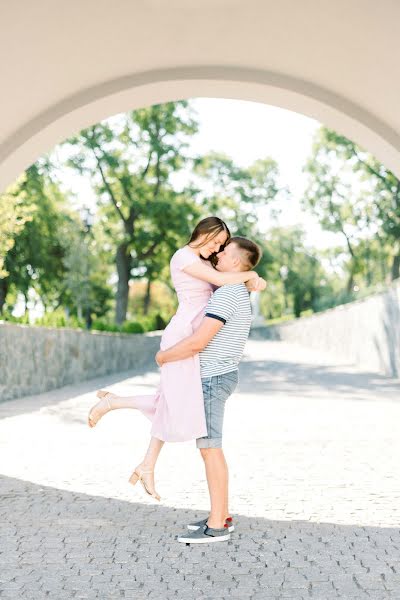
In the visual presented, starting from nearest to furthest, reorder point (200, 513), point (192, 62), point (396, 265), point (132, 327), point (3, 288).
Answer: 1. point (200, 513)
2. point (192, 62)
3. point (132, 327)
4. point (3, 288)
5. point (396, 265)

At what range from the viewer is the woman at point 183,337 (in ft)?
15.8

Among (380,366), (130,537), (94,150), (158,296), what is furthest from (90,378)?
(158,296)

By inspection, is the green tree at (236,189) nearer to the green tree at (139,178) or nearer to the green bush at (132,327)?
the green tree at (139,178)

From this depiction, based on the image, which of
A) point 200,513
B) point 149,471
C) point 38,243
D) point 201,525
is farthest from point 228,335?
point 38,243

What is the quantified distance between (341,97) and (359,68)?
50 centimetres

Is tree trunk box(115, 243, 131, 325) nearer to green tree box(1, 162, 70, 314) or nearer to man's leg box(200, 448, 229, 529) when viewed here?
green tree box(1, 162, 70, 314)

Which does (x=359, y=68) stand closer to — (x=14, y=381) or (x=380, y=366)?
(x=14, y=381)

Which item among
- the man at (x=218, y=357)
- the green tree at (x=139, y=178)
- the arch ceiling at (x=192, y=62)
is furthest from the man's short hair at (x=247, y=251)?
the green tree at (x=139, y=178)

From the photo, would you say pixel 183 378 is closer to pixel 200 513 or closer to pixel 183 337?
pixel 183 337

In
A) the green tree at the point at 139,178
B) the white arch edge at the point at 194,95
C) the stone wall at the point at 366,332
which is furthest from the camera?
the green tree at the point at 139,178

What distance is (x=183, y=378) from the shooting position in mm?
4832

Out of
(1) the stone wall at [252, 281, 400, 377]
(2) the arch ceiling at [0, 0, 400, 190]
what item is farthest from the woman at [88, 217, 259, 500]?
(1) the stone wall at [252, 281, 400, 377]

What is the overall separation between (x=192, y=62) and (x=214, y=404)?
3.35 metres

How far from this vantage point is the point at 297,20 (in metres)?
6.32
